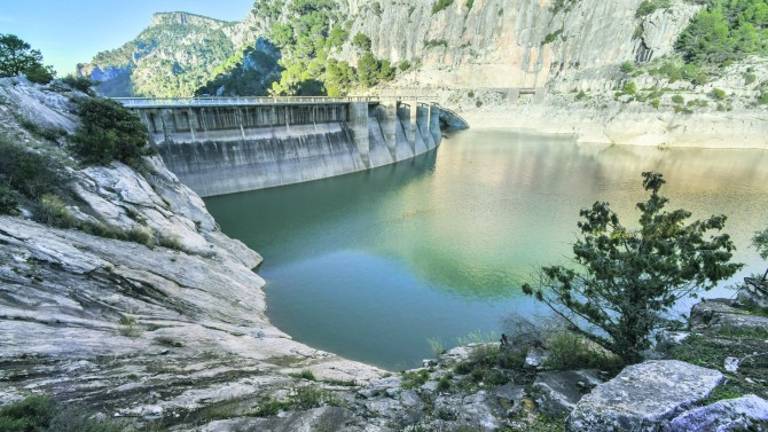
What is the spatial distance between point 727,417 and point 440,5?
136259mm

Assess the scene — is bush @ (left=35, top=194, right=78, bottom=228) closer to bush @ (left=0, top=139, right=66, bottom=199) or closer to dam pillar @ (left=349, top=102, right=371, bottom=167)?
bush @ (left=0, top=139, right=66, bottom=199)

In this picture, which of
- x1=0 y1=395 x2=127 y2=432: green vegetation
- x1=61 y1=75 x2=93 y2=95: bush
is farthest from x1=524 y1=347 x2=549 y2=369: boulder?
x1=61 y1=75 x2=93 y2=95: bush

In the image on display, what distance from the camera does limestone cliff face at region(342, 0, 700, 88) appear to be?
325ft

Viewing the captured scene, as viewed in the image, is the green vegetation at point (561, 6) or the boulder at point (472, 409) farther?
the green vegetation at point (561, 6)

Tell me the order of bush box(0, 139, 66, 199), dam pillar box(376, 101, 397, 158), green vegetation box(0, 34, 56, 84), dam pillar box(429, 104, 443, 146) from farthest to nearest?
dam pillar box(429, 104, 443, 146) → dam pillar box(376, 101, 397, 158) → green vegetation box(0, 34, 56, 84) → bush box(0, 139, 66, 199)

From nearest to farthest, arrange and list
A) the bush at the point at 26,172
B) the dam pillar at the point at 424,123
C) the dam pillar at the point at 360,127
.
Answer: the bush at the point at 26,172, the dam pillar at the point at 360,127, the dam pillar at the point at 424,123

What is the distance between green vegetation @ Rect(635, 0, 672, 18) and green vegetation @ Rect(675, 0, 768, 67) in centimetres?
815

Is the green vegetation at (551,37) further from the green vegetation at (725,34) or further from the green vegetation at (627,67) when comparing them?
the green vegetation at (725,34)

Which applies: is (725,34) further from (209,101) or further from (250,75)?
(250,75)

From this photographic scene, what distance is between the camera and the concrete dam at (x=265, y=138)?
117ft

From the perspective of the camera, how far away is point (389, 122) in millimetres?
55531

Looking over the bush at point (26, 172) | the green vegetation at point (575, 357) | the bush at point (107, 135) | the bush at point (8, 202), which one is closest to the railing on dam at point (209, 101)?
the bush at point (107, 135)

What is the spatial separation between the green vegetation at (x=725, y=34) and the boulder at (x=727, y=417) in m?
107

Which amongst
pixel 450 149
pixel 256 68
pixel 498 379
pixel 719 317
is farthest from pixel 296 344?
pixel 256 68
